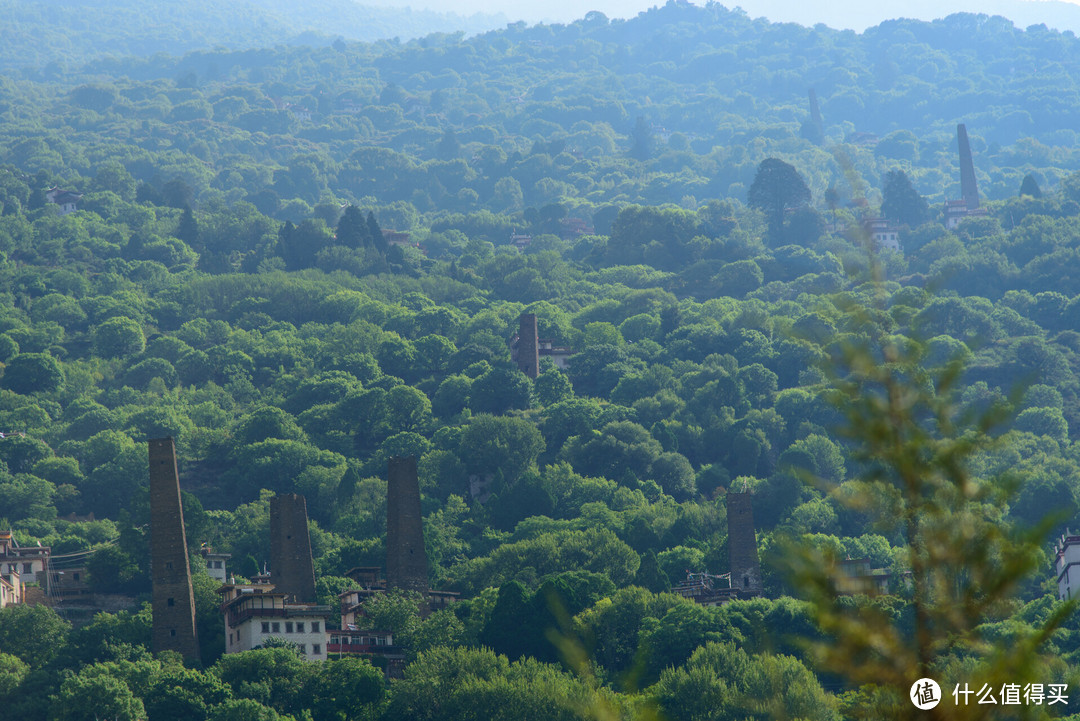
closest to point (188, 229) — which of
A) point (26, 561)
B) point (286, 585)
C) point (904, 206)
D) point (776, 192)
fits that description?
point (776, 192)

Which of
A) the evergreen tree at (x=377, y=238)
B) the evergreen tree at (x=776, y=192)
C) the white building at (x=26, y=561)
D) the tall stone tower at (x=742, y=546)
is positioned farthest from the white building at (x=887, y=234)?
the white building at (x=26, y=561)

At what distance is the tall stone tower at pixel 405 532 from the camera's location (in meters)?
70.9

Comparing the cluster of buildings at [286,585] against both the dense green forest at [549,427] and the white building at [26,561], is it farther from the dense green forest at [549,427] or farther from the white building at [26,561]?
the white building at [26,561]

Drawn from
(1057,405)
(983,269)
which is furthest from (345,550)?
(983,269)

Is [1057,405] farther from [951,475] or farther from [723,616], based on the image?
[951,475]

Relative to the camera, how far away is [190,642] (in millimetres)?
62438

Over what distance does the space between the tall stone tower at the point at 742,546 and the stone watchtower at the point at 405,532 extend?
46.3 feet

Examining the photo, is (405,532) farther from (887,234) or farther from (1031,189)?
(1031,189)

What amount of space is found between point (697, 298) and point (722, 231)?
19853 mm

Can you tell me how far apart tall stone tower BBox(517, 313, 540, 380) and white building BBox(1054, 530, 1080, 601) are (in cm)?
4255

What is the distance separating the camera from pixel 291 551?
70062mm

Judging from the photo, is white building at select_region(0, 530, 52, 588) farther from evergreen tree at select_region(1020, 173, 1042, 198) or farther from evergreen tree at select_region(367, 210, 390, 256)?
evergreen tree at select_region(1020, 173, 1042, 198)

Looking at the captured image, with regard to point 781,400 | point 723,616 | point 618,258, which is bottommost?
point 723,616

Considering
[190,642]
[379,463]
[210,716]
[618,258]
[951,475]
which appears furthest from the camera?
[618,258]
